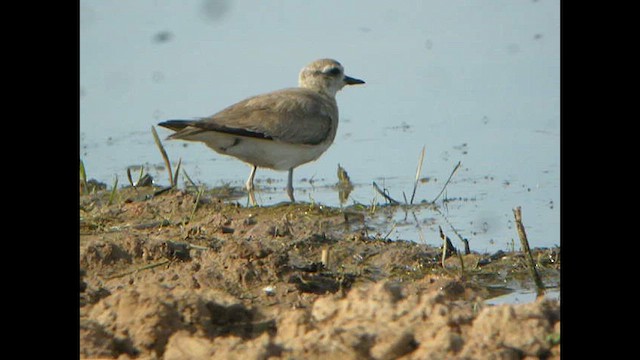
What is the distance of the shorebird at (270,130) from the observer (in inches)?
376

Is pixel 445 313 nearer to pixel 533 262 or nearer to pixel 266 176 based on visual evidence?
pixel 533 262

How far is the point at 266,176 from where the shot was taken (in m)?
11.0

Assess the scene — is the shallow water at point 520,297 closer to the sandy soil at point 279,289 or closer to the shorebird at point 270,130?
the sandy soil at point 279,289

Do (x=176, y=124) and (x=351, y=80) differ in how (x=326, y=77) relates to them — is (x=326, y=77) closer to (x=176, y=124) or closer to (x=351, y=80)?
(x=351, y=80)

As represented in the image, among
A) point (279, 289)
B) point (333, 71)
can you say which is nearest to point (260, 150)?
point (333, 71)

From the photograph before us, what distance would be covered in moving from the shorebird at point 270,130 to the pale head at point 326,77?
75cm

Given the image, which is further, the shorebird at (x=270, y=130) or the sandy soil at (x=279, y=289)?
the shorebird at (x=270, y=130)

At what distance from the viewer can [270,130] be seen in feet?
32.8

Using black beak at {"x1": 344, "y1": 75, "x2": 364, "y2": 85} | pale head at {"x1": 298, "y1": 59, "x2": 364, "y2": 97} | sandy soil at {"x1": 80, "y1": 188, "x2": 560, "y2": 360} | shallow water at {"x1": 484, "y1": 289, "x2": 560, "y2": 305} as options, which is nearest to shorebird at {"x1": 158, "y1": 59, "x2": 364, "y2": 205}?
pale head at {"x1": 298, "y1": 59, "x2": 364, "y2": 97}

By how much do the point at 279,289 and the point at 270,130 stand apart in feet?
14.8

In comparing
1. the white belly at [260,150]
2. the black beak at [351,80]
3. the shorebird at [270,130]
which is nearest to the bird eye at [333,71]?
the black beak at [351,80]
